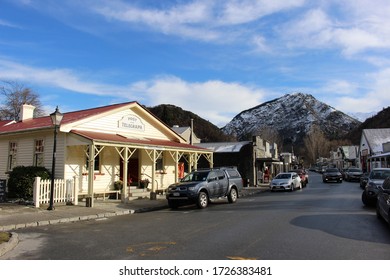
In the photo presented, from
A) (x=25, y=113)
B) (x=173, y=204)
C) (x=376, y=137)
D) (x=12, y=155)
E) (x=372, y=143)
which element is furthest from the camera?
(x=376, y=137)

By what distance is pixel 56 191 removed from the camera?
16.4 m

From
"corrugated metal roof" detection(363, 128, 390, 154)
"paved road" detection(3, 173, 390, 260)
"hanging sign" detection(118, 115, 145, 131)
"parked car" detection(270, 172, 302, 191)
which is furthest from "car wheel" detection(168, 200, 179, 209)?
"corrugated metal roof" detection(363, 128, 390, 154)

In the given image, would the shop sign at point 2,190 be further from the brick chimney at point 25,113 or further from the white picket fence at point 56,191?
the brick chimney at point 25,113

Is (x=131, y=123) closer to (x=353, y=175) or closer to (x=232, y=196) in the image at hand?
(x=232, y=196)

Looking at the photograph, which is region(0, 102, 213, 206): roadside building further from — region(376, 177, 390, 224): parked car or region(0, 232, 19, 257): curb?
region(376, 177, 390, 224): parked car

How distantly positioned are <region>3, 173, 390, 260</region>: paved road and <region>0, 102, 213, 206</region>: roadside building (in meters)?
6.04

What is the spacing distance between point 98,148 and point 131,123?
3223 mm

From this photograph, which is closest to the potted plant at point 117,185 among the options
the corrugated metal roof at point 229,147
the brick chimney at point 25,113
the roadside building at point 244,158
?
the brick chimney at point 25,113

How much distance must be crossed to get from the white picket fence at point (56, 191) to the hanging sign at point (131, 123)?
5741 millimetres

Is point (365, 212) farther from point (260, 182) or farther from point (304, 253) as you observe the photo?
point (260, 182)

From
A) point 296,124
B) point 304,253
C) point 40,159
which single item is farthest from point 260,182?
point 296,124

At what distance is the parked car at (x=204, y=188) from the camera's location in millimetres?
16172

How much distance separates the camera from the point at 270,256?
685cm

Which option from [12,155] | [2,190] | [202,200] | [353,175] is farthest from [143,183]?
[353,175]
